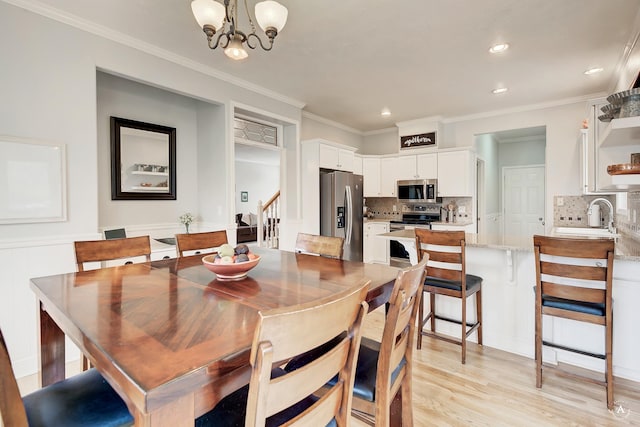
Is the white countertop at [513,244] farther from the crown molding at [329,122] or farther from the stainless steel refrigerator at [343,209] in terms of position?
the crown molding at [329,122]

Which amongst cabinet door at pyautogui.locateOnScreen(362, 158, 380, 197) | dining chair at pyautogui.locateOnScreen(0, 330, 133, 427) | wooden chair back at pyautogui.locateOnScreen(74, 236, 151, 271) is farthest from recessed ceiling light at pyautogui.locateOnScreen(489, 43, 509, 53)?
dining chair at pyautogui.locateOnScreen(0, 330, 133, 427)

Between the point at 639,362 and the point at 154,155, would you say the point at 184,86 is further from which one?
the point at 639,362

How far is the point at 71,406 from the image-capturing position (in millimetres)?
984

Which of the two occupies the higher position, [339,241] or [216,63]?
[216,63]

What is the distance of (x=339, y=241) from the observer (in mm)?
2133

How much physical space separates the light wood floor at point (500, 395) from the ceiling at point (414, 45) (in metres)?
2.74

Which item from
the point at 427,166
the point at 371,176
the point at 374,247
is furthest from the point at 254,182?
the point at 427,166

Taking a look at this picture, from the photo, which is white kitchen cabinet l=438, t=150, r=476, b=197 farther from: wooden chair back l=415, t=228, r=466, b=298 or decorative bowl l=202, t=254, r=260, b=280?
decorative bowl l=202, t=254, r=260, b=280

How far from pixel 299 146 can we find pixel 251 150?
3857 millimetres

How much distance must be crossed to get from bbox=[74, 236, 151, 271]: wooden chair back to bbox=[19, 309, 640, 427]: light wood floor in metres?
1.12

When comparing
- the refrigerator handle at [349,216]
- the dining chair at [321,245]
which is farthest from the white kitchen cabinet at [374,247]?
the dining chair at [321,245]

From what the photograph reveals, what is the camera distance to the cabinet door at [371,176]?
5.97 meters

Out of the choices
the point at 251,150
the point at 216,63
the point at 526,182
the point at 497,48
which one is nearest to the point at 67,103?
the point at 216,63

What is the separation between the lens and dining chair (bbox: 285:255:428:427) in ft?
3.60
